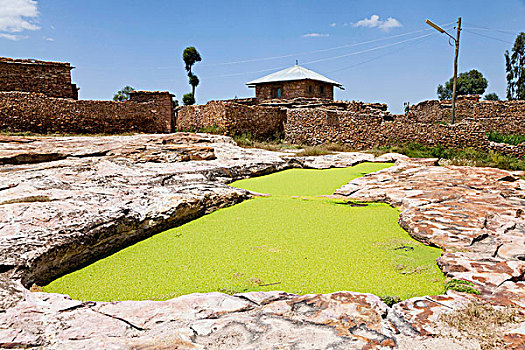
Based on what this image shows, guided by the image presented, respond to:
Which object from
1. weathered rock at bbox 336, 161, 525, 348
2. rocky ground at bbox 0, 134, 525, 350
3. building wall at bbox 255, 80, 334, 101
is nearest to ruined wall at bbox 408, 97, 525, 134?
building wall at bbox 255, 80, 334, 101

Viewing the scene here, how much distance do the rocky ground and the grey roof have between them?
709 inches

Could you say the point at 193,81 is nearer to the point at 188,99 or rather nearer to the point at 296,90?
the point at 188,99

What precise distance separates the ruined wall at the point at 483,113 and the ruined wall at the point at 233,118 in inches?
287

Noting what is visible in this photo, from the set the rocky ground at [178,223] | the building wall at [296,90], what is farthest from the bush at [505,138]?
the rocky ground at [178,223]

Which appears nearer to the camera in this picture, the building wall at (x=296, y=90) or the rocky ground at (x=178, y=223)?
the rocky ground at (x=178, y=223)

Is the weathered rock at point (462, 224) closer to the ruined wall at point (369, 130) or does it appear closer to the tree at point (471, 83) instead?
the ruined wall at point (369, 130)

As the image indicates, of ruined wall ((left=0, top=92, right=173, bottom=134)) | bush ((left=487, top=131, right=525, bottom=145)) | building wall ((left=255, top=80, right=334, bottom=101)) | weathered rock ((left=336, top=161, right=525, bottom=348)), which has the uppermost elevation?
building wall ((left=255, top=80, right=334, bottom=101))

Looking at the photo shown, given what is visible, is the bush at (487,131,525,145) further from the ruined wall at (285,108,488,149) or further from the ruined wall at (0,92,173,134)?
the ruined wall at (0,92,173,134)

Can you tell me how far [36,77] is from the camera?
14016 mm

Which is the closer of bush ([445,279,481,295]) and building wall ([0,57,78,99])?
bush ([445,279,481,295])

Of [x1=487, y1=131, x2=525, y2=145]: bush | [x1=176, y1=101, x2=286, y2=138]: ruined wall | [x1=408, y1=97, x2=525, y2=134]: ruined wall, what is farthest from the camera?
[x1=408, y1=97, x2=525, y2=134]: ruined wall

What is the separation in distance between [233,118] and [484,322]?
40.5 feet

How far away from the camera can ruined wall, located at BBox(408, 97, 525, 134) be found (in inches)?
694

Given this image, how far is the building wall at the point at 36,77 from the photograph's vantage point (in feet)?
44.6
